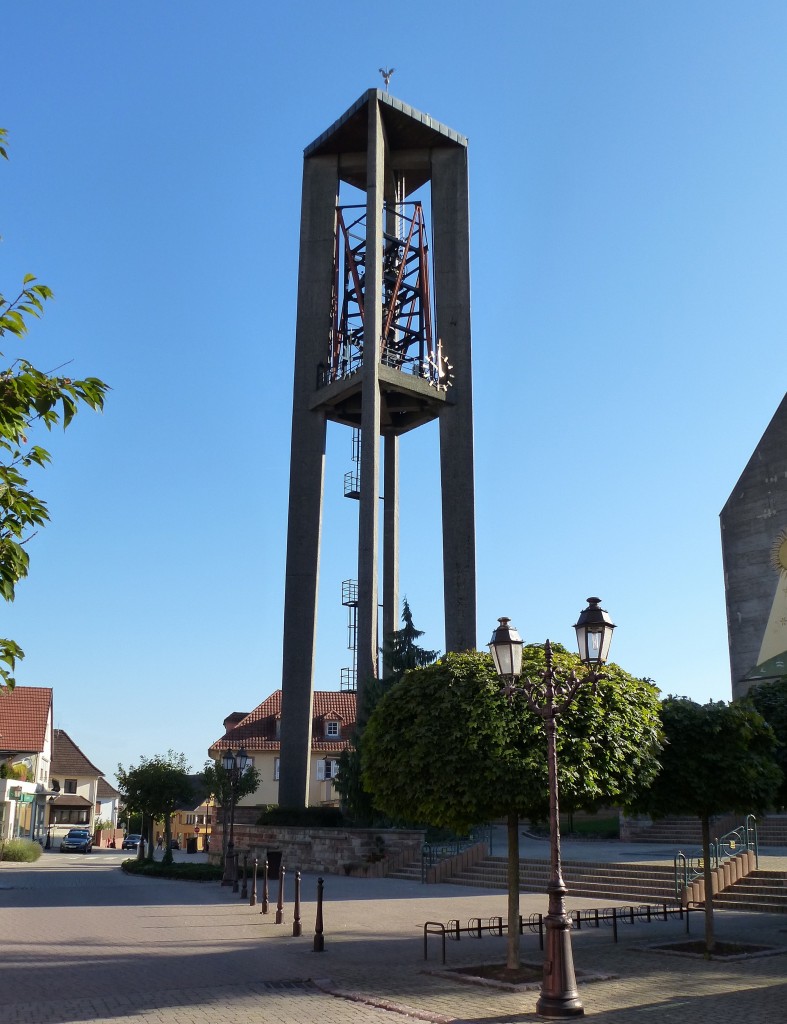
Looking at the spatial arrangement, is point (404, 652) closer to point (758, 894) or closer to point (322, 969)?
point (758, 894)

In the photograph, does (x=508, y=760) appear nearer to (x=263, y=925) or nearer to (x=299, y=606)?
A: (x=263, y=925)

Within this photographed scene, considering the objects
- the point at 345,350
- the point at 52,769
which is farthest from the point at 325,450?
the point at 52,769

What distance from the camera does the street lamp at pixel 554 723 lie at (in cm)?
1039

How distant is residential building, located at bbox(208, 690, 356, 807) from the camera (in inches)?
2329

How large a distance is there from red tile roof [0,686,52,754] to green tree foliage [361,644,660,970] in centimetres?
4590

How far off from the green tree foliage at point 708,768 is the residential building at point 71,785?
67.6m

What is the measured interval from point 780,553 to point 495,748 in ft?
114

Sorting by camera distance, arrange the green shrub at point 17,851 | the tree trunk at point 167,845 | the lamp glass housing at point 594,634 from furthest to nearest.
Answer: the green shrub at point 17,851 → the tree trunk at point 167,845 → the lamp glass housing at point 594,634

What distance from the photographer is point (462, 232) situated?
41.2 m

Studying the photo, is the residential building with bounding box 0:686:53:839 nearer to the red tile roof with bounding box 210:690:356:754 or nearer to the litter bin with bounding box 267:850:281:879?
the red tile roof with bounding box 210:690:356:754

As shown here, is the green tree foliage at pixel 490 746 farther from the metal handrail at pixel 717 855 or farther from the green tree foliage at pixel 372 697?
the green tree foliage at pixel 372 697

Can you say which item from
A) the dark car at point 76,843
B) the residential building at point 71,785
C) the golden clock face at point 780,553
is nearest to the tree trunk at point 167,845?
the dark car at point 76,843

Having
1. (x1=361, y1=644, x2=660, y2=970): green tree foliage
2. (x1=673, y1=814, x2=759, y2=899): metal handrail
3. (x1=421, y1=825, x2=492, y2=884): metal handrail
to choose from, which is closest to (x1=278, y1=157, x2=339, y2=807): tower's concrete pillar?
(x1=421, y1=825, x2=492, y2=884): metal handrail

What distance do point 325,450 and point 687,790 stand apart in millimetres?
27382
